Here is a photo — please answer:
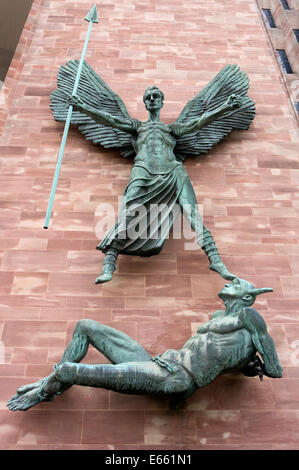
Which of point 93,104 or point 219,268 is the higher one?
point 93,104

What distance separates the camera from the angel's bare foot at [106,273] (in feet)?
18.2

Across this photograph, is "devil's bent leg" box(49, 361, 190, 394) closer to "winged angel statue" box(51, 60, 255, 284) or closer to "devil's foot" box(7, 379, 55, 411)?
"devil's foot" box(7, 379, 55, 411)

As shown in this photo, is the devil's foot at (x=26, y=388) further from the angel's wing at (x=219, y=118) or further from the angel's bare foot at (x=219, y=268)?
the angel's wing at (x=219, y=118)

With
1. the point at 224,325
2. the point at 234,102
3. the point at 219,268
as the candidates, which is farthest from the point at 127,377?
the point at 234,102

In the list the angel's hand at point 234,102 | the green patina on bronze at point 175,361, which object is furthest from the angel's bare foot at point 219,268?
the angel's hand at point 234,102

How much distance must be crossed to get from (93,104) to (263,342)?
181 inches

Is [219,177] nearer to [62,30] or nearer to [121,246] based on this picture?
[121,246]

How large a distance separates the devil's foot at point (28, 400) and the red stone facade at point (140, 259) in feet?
0.78

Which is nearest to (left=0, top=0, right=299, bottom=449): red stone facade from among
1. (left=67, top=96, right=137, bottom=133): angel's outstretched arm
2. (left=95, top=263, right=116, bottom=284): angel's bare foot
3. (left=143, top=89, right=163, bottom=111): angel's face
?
(left=95, top=263, right=116, bottom=284): angel's bare foot

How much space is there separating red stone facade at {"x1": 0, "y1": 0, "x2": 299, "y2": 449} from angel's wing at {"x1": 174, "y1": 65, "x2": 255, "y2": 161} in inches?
8.6

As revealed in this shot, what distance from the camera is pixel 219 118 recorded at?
25.2 feet

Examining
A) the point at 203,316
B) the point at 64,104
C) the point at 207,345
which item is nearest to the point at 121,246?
the point at 203,316

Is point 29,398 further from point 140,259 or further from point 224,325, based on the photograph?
point 140,259

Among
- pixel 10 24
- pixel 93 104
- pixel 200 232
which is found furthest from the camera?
pixel 10 24
